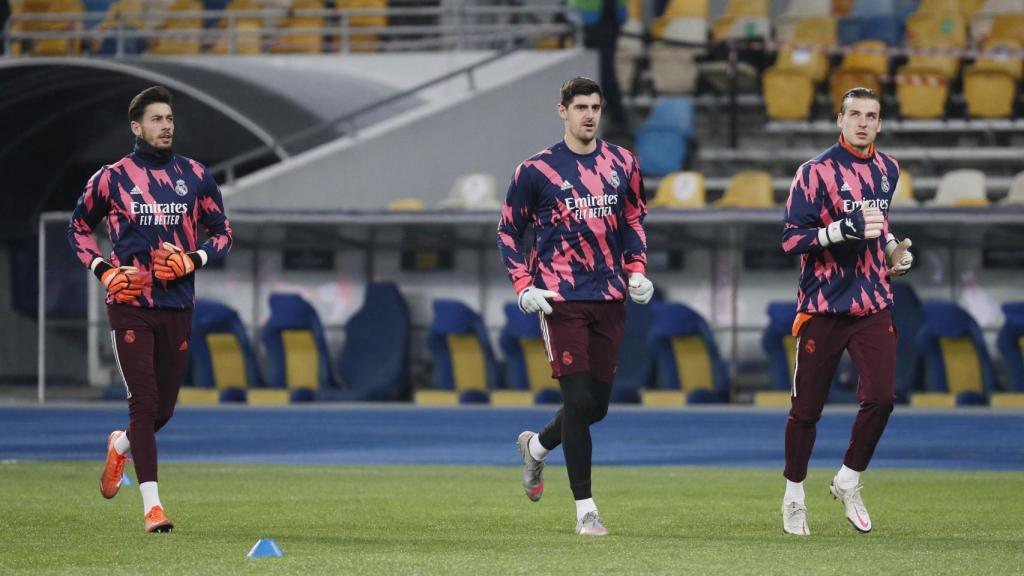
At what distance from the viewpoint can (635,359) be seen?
84.1 ft

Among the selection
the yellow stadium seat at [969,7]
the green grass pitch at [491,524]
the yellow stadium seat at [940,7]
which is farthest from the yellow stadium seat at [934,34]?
the green grass pitch at [491,524]

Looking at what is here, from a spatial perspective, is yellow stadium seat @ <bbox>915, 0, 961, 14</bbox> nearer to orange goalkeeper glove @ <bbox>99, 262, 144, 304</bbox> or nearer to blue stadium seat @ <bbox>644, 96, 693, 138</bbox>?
blue stadium seat @ <bbox>644, 96, 693, 138</bbox>

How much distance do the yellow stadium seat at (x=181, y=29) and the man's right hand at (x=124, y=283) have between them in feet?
76.7

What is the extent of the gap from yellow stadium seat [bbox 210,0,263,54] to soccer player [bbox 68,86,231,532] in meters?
22.2

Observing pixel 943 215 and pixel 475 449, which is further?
pixel 943 215

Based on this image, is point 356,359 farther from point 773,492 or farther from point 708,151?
point 773,492

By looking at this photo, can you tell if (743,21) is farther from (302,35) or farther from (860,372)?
(860,372)

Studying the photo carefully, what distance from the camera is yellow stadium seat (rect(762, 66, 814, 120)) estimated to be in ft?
95.7

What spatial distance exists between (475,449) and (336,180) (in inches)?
384

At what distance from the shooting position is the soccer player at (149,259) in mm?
10086

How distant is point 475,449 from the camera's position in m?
18.3

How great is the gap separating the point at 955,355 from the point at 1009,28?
7234mm

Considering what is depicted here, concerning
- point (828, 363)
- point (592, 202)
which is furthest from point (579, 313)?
point (828, 363)

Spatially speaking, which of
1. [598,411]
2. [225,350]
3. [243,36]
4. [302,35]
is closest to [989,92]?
[302,35]
